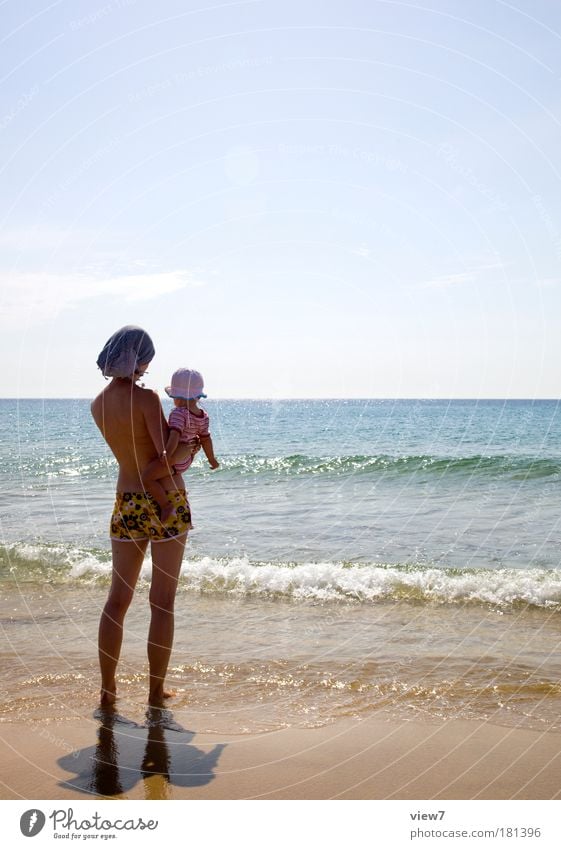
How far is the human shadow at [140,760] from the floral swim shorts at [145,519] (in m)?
1.16

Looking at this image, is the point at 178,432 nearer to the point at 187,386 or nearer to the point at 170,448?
the point at 170,448

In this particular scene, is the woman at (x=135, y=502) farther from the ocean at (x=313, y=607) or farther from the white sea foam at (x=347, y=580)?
the white sea foam at (x=347, y=580)

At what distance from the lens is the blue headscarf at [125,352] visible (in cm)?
461

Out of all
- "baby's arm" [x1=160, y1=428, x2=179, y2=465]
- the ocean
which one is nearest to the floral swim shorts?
"baby's arm" [x1=160, y1=428, x2=179, y2=465]

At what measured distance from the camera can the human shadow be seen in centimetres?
382

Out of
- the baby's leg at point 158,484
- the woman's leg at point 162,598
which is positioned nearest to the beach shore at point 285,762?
the woman's leg at point 162,598

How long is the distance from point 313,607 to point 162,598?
3276 millimetres

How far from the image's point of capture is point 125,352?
15.1 ft

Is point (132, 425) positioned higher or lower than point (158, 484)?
higher

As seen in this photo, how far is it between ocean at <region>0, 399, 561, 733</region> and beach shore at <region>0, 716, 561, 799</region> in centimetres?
23

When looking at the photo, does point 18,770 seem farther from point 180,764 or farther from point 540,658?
point 540,658
